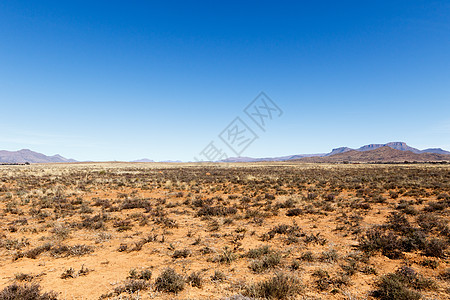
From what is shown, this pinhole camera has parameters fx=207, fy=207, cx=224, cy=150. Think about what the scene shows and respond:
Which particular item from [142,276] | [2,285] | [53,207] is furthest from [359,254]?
[53,207]

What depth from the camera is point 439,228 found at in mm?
8711

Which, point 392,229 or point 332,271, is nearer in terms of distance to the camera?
point 332,271

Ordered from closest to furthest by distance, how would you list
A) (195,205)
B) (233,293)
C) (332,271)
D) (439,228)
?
1. (233,293)
2. (332,271)
3. (439,228)
4. (195,205)

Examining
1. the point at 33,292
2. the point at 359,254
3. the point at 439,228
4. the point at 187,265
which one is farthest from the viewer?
the point at 439,228

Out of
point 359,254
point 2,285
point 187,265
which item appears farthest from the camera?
point 359,254

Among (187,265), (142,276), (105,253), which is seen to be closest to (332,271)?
(187,265)

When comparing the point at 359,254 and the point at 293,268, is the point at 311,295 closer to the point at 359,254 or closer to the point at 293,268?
the point at 293,268

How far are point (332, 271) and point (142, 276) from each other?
5182mm

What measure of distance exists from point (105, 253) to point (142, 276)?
2606 mm

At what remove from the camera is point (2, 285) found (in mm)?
5156

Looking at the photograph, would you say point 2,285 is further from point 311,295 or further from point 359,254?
point 359,254

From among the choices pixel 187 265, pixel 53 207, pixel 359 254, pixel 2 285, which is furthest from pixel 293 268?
pixel 53 207

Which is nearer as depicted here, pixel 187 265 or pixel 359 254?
pixel 187 265

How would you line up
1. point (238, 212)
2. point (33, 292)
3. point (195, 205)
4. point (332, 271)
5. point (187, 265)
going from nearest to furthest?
point (33, 292), point (332, 271), point (187, 265), point (238, 212), point (195, 205)
